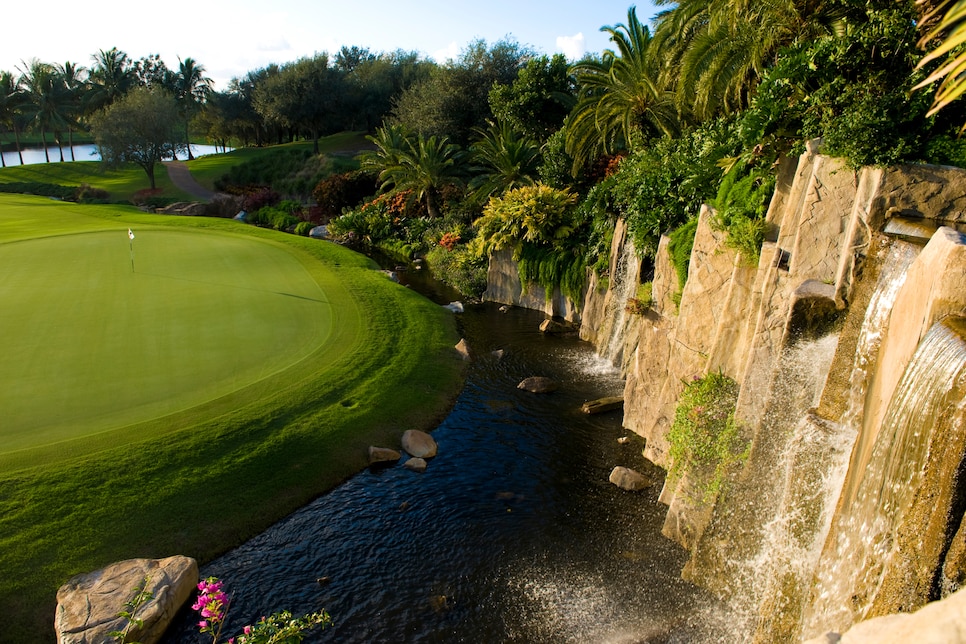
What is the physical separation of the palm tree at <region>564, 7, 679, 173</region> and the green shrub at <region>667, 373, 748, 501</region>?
12594mm

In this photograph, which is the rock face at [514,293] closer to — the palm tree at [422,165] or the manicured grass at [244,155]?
the palm tree at [422,165]

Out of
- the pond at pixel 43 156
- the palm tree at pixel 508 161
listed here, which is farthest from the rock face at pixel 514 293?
the pond at pixel 43 156

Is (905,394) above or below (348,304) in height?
above

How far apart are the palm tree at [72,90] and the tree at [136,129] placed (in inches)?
925

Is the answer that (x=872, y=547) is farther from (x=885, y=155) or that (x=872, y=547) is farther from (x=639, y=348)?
(x=639, y=348)

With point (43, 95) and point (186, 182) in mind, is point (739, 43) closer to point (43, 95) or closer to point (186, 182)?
point (186, 182)

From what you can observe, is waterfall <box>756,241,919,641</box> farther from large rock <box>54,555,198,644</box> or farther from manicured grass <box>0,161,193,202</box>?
manicured grass <box>0,161,193,202</box>

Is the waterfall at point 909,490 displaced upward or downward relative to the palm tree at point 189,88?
downward

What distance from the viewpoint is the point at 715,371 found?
36.2ft

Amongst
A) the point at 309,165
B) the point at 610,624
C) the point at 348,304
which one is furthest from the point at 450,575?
the point at 309,165

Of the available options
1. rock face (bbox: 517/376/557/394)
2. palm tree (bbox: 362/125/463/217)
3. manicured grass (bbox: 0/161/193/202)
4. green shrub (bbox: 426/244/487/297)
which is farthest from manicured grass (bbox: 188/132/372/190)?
rock face (bbox: 517/376/557/394)

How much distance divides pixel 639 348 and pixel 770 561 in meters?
6.44

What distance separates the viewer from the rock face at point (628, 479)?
40.1 ft

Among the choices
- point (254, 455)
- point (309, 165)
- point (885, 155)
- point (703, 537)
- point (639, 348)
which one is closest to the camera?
point (885, 155)
